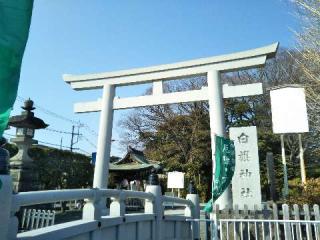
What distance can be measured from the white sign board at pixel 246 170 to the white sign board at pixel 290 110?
1.03 metres

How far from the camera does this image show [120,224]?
477 centimetres

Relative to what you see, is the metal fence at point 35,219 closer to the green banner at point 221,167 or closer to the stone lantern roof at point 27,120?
the green banner at point 221,167

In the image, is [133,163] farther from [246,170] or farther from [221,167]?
→ [221,167]

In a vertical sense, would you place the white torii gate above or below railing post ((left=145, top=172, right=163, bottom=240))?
above

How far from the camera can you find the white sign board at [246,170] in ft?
31.6

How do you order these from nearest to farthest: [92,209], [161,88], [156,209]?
[92,209] < [156,209] < [161,88]

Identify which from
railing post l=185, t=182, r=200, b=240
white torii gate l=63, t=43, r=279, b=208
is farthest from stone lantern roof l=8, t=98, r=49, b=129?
railing post l=185, t=182, r=200, b=240

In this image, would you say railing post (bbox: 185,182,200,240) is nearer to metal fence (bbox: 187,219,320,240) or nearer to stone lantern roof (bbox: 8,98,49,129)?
metal fence (bbox: 187,219,320,240)

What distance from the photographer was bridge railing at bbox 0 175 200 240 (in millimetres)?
2586

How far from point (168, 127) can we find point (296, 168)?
1084 cm

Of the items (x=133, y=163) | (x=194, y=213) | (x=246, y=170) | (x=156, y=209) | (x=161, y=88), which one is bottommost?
(x=194, y=213)

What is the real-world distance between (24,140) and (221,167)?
7.73 meters

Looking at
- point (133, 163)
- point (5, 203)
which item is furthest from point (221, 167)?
point (133, 163)

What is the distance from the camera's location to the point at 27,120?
39.1ft
